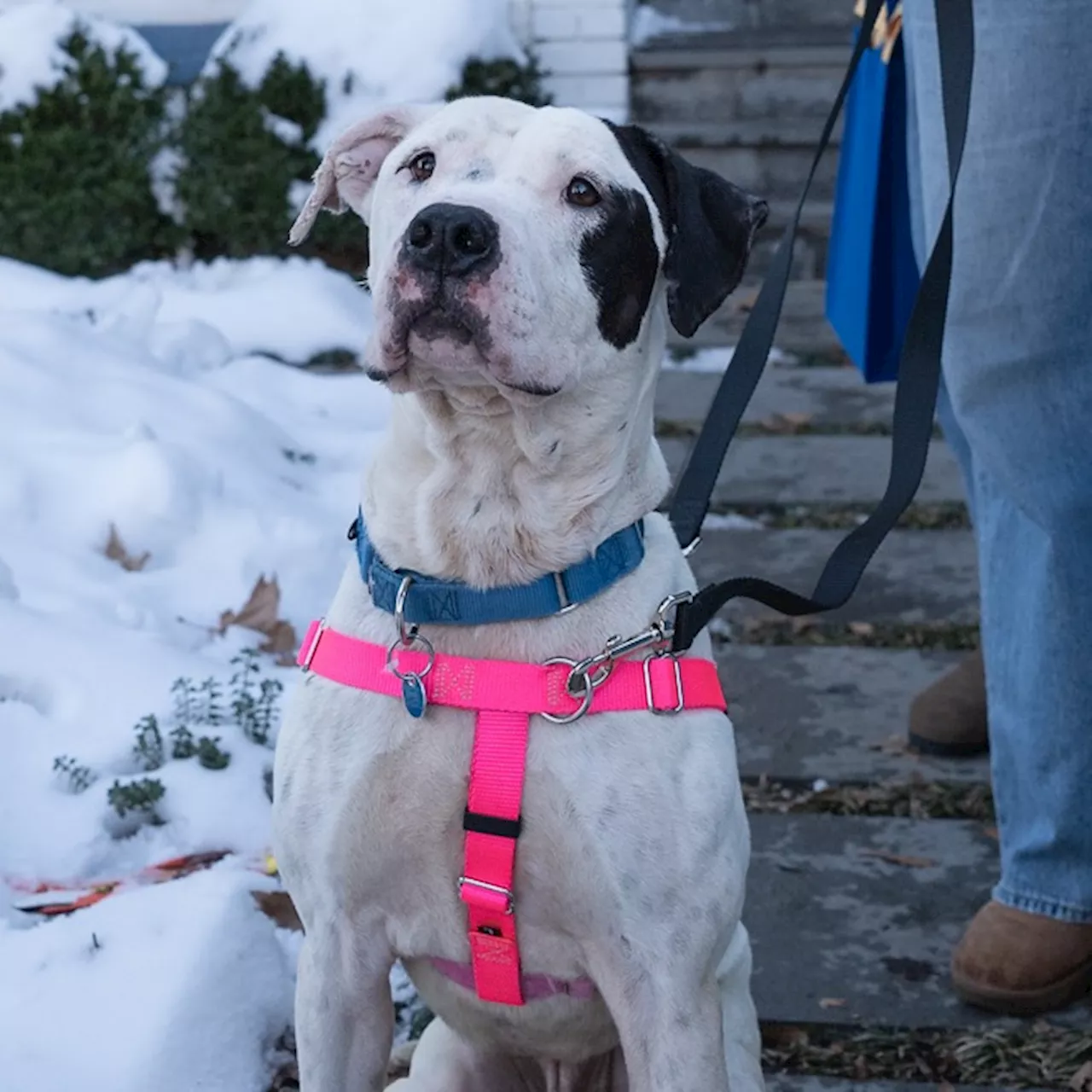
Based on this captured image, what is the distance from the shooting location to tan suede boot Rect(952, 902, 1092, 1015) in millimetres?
3182

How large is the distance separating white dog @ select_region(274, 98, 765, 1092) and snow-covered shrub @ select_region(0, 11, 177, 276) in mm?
5854

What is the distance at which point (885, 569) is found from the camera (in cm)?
540

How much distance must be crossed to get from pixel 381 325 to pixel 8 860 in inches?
62.3

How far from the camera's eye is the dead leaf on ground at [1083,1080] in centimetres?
299

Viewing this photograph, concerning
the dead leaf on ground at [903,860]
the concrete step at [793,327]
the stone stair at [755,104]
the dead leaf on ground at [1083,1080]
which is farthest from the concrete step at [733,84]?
the dead leaf on ground at [1083,1080]

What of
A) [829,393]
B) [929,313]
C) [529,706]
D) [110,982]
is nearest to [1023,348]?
[929,313]

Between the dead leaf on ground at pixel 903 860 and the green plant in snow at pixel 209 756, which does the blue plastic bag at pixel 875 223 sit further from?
the green plant in snow at pixel 209 756

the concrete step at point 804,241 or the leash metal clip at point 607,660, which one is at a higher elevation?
the concrete step at point 804,241

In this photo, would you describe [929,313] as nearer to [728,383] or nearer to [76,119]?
[728,383]

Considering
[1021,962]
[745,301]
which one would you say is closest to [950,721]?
[1021,962]

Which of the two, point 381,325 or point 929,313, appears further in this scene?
point 929,313

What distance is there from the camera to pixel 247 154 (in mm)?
8148

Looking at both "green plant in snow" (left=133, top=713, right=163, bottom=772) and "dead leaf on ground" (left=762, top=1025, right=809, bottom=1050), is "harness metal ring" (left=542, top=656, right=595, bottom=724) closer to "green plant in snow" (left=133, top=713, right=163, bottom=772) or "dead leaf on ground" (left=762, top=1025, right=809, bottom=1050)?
"dead leaf on ground" (left=762, top=1025, right=809, bottom=1050)

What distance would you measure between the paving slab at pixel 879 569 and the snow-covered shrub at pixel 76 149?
3.85m
